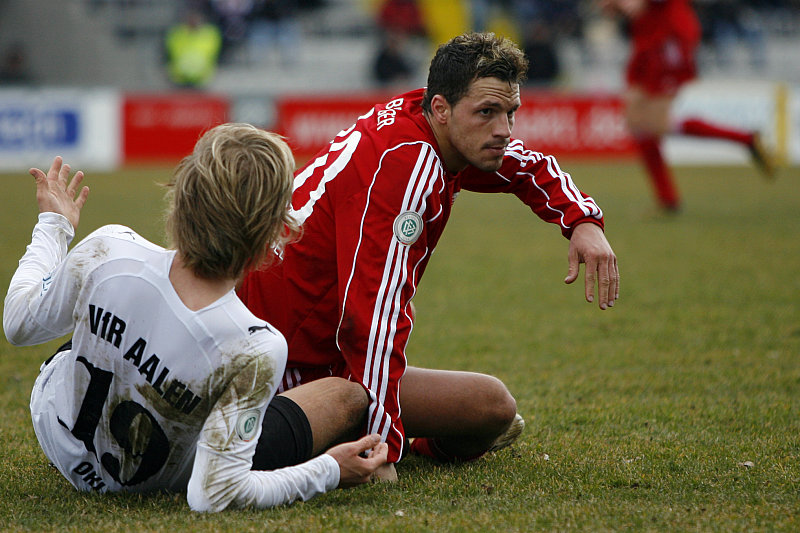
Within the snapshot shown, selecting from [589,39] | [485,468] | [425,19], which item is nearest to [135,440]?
[485,468]

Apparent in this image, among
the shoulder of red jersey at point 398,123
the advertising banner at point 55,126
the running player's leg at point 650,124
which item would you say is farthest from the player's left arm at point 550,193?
the advertising banner at point 55,126

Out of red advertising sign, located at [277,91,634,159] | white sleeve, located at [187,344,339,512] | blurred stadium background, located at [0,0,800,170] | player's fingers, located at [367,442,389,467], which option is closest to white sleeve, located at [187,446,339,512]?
white sleeve, located at [187,344,339,512]

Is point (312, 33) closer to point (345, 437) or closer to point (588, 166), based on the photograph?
point (588, 166)

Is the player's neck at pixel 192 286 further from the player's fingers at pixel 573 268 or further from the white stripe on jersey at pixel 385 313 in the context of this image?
the player's fingers at pixel 573 268

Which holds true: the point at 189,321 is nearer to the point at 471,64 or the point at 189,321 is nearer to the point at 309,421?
the point at 309,421

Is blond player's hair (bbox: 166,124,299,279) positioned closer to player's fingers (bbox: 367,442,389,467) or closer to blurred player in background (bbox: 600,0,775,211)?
player's fingers (bbox: 367,442,389,467)

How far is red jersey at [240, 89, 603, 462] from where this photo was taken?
2.99m

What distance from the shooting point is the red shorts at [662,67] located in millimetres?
10742

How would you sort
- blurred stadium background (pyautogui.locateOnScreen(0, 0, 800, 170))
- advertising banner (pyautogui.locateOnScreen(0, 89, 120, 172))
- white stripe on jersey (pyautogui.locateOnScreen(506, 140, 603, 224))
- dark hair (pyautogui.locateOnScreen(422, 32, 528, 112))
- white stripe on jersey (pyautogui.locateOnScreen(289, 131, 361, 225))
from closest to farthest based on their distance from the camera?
dark hair (pyautogui.locateOnScreen(422, 32, 528, 112)), white stripe on jersey (pyautogui.locateOnScreen(289, 131, 361, 225)), white stripe on jersey (pyautogui.locateOnScreen(506, 140, 603, 224)), advertising banner (pyautogui.locateOnScreen(0, 89, 120, 172)), blurred stadium background (pyautogui.locateOnScreen(0, 0, 800, 170))

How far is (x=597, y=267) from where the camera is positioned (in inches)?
126

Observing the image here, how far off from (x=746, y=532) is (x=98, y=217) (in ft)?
28.8

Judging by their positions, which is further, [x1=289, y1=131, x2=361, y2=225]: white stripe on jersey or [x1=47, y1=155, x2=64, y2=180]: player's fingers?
[x1=289, y1=131, x2=361, y2=225]: white stripe on jersey

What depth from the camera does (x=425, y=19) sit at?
22188 mm

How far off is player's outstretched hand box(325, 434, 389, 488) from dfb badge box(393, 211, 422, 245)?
23.1 inches
